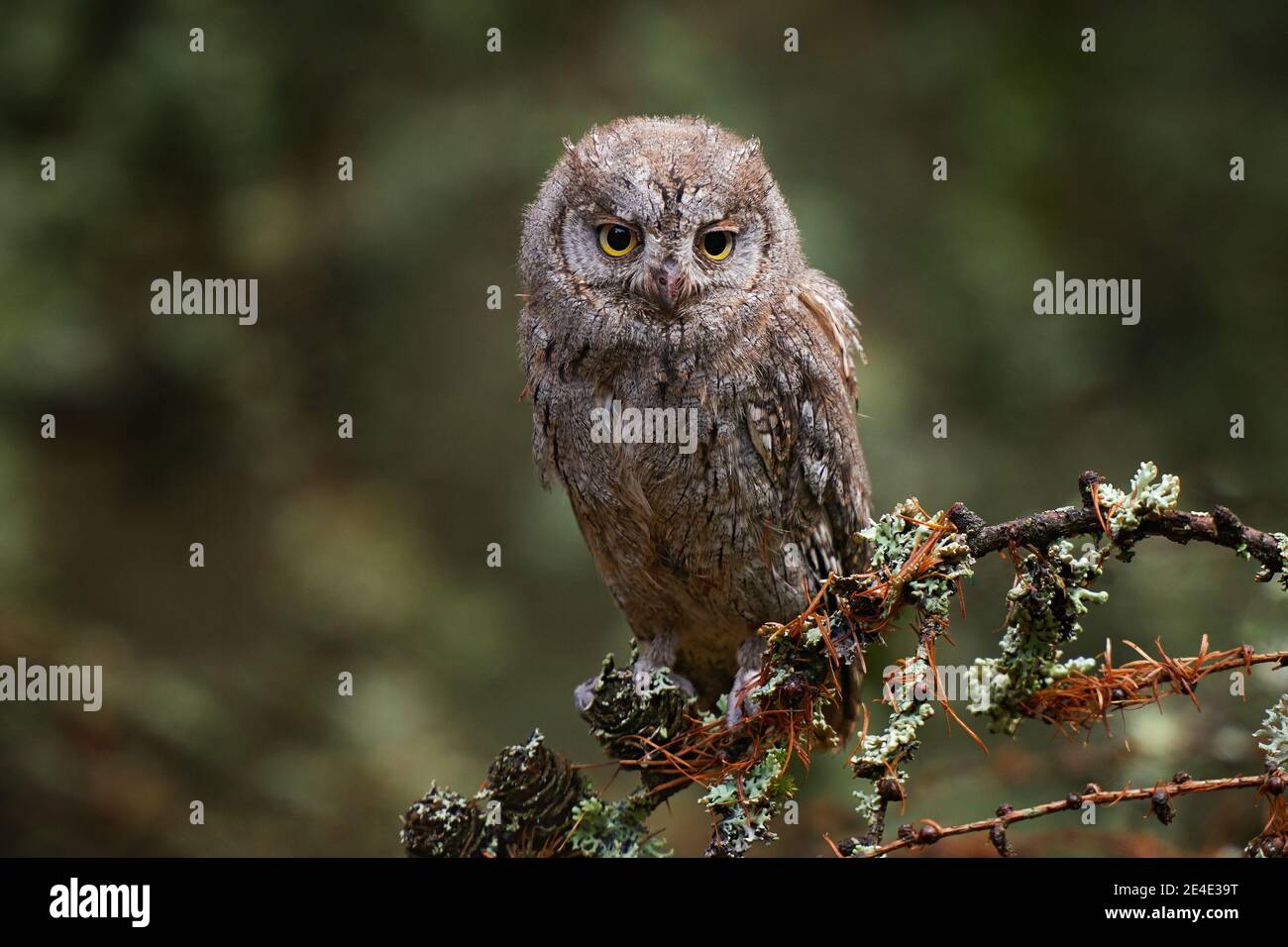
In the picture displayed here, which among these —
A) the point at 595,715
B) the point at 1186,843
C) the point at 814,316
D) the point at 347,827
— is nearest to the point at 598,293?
the point at 814,316

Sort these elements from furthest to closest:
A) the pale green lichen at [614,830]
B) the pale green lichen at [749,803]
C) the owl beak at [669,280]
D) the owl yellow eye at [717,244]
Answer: the owl yellow eye at [717,244]
the owl beak at [669,280]
the pale green lichen at [614,830]
the pale green lichen at [749,803]

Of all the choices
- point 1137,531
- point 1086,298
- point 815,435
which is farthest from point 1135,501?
point 1086,298

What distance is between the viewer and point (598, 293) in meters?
2.63

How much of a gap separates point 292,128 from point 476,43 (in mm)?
822

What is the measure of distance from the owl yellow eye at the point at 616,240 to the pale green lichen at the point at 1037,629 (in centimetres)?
130

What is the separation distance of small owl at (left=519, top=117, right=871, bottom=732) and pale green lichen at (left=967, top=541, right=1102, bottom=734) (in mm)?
817

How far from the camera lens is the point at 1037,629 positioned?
66.3 inches

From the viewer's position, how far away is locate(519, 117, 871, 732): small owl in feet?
8.39

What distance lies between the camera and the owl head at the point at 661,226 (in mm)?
2502

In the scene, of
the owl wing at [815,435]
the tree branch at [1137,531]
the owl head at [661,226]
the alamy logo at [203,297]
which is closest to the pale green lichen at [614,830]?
the owl wing at [815,435]

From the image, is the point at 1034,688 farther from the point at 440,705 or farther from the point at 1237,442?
the point at 440,705
